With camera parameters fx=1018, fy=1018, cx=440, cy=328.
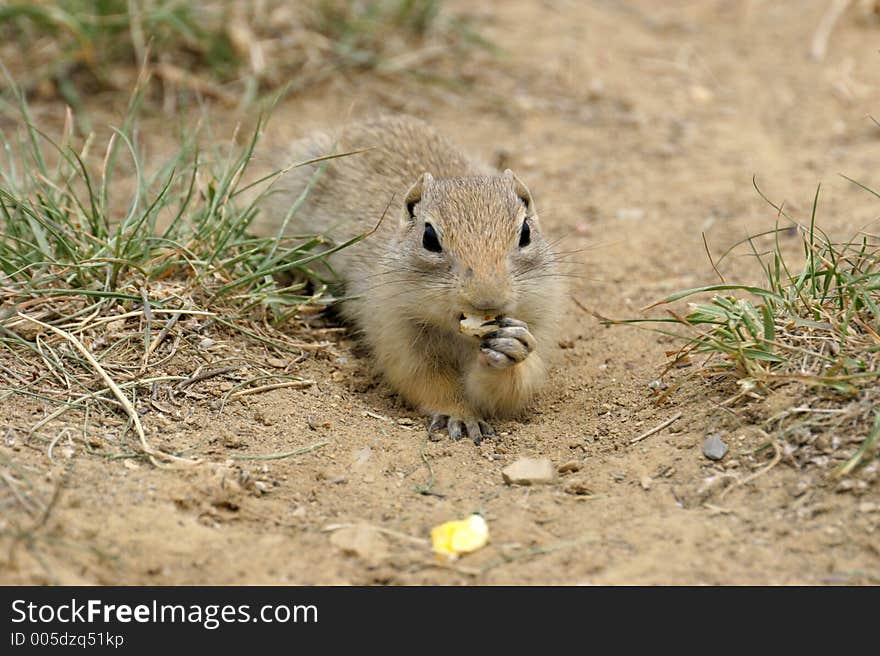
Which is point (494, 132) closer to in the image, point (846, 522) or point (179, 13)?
point (179, 13)

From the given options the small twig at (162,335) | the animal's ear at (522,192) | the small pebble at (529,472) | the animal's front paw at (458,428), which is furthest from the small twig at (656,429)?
the small twig at (162,335)

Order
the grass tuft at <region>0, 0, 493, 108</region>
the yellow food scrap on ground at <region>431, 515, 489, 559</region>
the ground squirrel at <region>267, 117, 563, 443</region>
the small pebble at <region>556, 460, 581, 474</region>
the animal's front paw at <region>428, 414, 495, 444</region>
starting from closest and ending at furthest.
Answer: the yellow food scrap on ground at <region>431, 515, 489, 559</region> → the small pebble at <region>556, 460, 581, 474</region> → the ground squirrel at <region>267, 117, 563, 443</region> → the animal's front paw at <region>428, 414, 495, 444</region> → the grass tuft at <region>0, 0, 493, 108</region>

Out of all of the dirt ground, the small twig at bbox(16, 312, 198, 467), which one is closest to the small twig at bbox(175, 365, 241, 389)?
the dirt ground

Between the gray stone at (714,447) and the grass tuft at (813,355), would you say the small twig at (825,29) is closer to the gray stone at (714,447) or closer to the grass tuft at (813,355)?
the grass tuft at (813,355)

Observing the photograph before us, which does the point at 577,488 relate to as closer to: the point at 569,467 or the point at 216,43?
the point at 569,467

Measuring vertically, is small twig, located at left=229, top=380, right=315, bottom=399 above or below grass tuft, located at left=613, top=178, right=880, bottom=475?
below

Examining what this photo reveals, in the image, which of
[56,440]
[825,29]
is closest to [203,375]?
[56,440]

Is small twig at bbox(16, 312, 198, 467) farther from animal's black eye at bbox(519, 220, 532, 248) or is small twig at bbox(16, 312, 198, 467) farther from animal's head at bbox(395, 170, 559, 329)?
animal's black eye at bbox(519, 220, 532, 248)

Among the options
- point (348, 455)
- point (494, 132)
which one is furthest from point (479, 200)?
point (494, 132)
